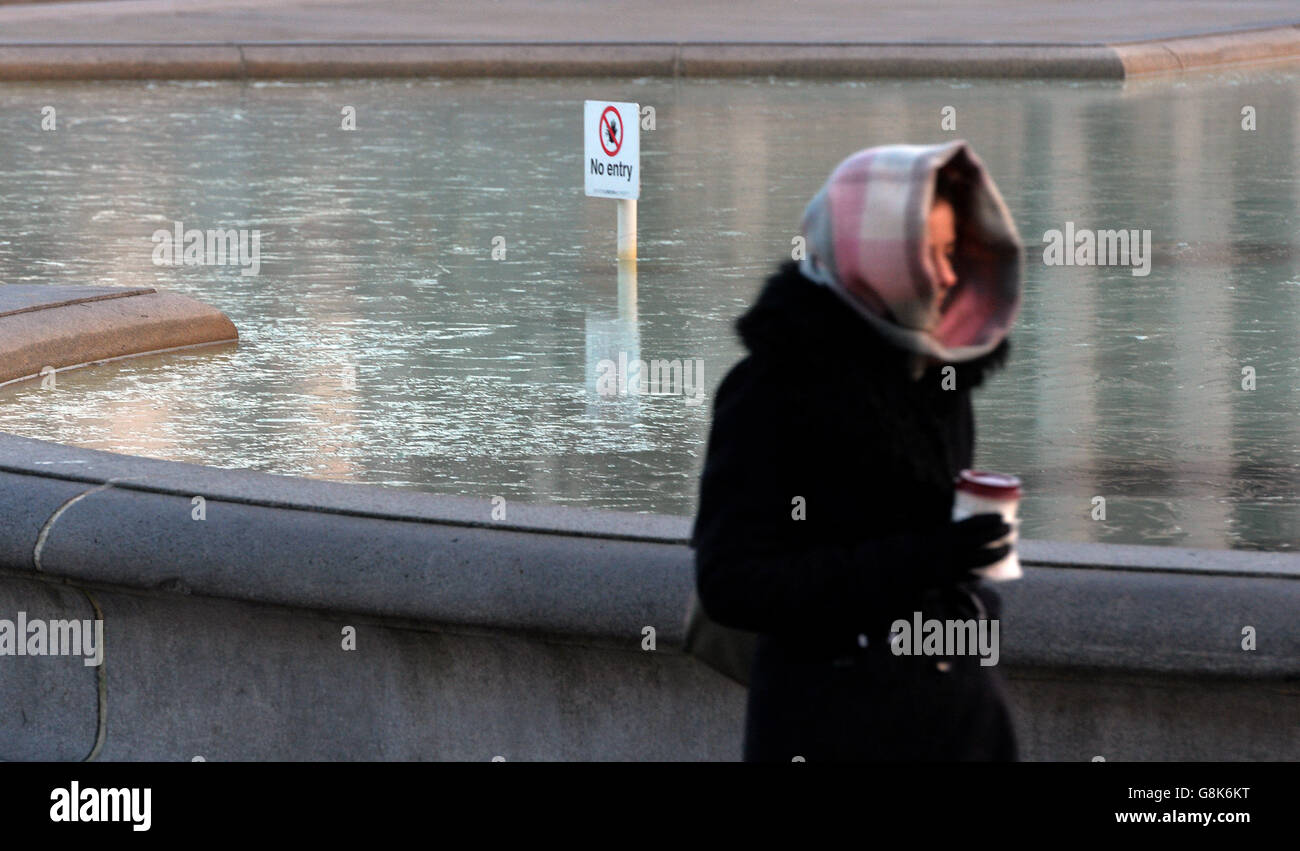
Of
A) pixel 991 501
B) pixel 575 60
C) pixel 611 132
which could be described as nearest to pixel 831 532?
pixel 991 501

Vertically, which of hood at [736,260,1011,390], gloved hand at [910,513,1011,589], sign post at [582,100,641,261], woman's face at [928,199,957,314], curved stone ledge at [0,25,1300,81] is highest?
curved stone ledge at [0,25,1300,81]

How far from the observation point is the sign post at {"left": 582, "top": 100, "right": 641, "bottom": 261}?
7.91m

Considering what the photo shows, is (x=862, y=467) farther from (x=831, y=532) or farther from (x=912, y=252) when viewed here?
(x=912, y=252)

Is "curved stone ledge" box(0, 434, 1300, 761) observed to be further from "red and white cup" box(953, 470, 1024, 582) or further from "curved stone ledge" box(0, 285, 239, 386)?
"curved stone ledge" box(0, 285, 239, 386)

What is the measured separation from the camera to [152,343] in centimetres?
650

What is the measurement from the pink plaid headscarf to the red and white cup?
151 millimetres

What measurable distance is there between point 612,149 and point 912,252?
5724 mm

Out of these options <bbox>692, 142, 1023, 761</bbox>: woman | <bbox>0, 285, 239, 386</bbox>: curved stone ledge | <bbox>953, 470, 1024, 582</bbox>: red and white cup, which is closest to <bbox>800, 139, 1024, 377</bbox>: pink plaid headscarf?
<bbox>692, 142, 1023, 761</bbox>: woman

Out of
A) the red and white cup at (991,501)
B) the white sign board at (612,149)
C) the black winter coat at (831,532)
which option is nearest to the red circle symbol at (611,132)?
the white sign board at (612,149)

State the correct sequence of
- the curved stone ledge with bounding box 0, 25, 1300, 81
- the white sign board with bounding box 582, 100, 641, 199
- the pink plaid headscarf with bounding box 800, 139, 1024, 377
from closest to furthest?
the pink plaid headscarf with bounding box 800, 139, 1024, 377
the white sign board with bounding box 582, 100, 641, 199
the curved stone ledge with bounding box 0, 25, 1300, 81

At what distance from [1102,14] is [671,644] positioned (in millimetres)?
18189

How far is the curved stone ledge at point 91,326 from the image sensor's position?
6.07 meters
